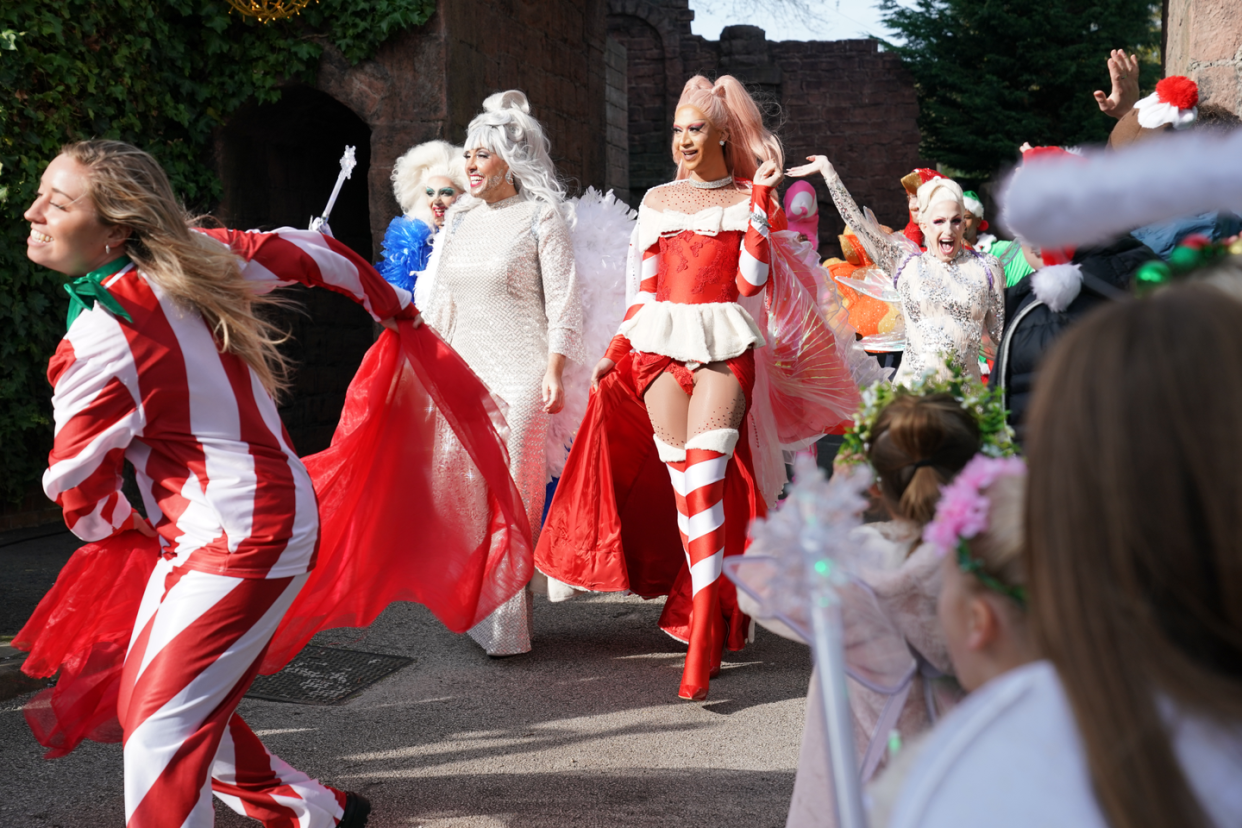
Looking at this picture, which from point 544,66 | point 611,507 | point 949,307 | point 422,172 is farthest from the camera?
point 544,66

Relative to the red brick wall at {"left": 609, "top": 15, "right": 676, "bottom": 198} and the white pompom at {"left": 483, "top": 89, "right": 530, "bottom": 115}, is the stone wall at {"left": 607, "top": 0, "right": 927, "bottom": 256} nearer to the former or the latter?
the red brick wall at {"left": 609, "top": 15, "right": 676, "bottom": 198}

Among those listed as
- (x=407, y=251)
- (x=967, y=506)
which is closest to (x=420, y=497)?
(x=407, y=251)

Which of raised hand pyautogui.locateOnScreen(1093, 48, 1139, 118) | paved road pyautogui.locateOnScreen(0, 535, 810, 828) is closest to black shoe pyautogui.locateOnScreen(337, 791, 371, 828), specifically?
paved road pyautogui.locateOnScreen(0, 535, 810, 828)

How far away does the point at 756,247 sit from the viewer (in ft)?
12.9

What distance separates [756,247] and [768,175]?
10.5 inches

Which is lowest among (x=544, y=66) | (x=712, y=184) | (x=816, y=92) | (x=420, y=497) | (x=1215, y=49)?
(x=420, y=497)

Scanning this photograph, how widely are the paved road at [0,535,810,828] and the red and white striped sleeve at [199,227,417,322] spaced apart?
112 centimetres

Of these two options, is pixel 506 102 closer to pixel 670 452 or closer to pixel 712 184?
pixel 712 184

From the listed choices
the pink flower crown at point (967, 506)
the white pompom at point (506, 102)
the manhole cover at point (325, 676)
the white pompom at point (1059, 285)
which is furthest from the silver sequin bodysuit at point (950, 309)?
the pink flower crown at point (967, 506)

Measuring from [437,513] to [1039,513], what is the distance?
2665mm

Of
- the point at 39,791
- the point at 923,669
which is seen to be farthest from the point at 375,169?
the point at 923,669

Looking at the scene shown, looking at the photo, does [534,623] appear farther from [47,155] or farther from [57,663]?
[47,155]

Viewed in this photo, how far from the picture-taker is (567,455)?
4.66m

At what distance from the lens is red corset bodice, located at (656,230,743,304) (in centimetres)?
402
